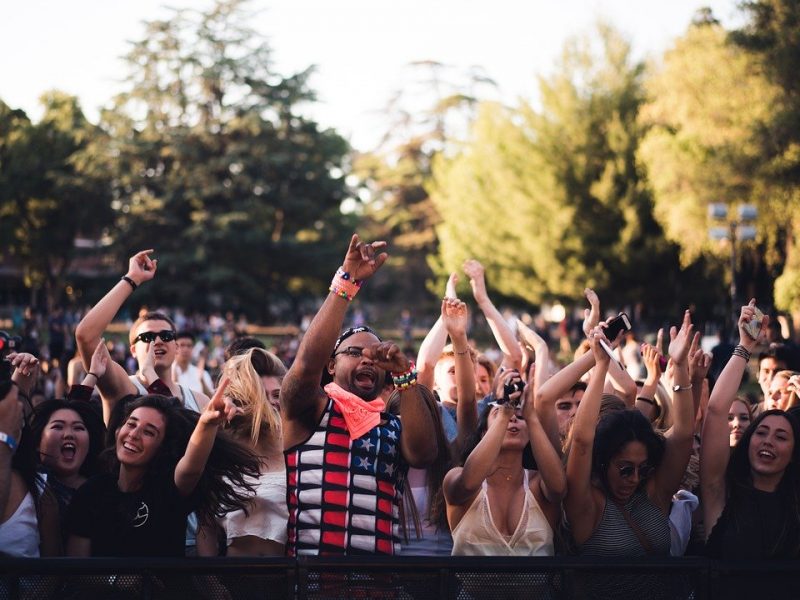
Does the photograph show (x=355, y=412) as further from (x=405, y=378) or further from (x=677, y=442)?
(x=677, y=442)

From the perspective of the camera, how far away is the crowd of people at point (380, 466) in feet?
13.6

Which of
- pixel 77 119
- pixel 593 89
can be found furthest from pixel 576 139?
pixel 77 119

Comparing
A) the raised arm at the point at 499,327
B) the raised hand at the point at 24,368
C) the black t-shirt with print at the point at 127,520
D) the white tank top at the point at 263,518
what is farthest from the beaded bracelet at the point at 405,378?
the raised hand at the point at 24,368

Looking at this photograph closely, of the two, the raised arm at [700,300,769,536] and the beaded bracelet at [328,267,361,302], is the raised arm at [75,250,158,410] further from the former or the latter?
the raised arm at [700,300,769,536]

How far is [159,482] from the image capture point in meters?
4.47

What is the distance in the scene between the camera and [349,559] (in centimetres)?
359

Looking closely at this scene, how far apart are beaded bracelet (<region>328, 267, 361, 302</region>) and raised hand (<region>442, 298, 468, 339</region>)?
2.70ft

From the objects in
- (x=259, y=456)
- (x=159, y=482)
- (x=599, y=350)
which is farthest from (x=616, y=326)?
(x=159, y=482)

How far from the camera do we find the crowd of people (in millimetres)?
4141

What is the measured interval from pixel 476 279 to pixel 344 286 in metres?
2.69

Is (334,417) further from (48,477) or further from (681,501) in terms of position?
(681,501)

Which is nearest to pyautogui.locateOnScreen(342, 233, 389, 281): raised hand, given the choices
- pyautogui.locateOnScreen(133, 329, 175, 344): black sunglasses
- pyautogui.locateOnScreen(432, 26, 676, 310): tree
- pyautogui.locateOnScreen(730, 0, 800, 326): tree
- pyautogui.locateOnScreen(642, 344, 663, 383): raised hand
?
pyautogui.locateOnScreen(642, 344, 663, 383): raised hand

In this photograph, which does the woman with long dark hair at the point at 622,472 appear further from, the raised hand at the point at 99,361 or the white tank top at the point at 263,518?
the raised hand at the point at 99,361

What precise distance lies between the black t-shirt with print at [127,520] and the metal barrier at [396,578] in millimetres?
716
